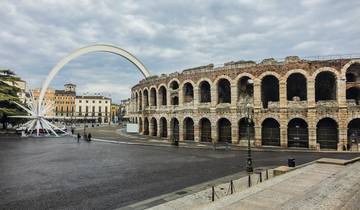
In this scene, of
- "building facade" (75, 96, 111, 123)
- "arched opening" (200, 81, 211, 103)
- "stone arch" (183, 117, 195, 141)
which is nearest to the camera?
"stone arch" (183, 117, 195, 141)

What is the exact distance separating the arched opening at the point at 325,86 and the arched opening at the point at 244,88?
380 inches

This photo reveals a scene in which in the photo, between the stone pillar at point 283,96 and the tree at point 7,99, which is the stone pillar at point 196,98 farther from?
the tree at point 7,99

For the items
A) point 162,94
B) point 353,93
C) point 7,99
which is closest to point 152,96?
point 162,94

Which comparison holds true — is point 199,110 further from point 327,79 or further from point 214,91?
point 327,79

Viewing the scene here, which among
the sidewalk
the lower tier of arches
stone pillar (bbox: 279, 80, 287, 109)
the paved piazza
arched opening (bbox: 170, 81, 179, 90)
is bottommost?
the paved piazza

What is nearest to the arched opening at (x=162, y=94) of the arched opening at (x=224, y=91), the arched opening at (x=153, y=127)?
→ the arched opening at (x=153, y=127)

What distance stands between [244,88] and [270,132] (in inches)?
311

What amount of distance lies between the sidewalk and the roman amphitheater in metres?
15.0

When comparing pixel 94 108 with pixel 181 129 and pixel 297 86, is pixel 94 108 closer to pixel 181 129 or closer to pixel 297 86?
pixel 181 129

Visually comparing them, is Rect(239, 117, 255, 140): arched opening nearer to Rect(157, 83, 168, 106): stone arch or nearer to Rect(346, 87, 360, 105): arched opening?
Rect(346, 87, 360, 105): arched opening

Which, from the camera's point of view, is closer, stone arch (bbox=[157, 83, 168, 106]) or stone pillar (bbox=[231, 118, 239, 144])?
stone pillar (bbox=[231, 118, 239, 144])

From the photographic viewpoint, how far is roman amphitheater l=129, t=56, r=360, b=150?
32.8 m

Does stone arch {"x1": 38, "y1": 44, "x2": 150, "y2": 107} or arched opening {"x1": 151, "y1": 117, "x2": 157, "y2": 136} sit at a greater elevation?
stone arch {"x1": 38, "y1": 44, "x2": 150, "y2": 107}

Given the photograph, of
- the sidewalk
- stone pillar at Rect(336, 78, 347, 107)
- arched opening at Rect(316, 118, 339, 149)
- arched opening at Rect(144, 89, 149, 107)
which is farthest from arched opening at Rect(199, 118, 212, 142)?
the sidewalk
